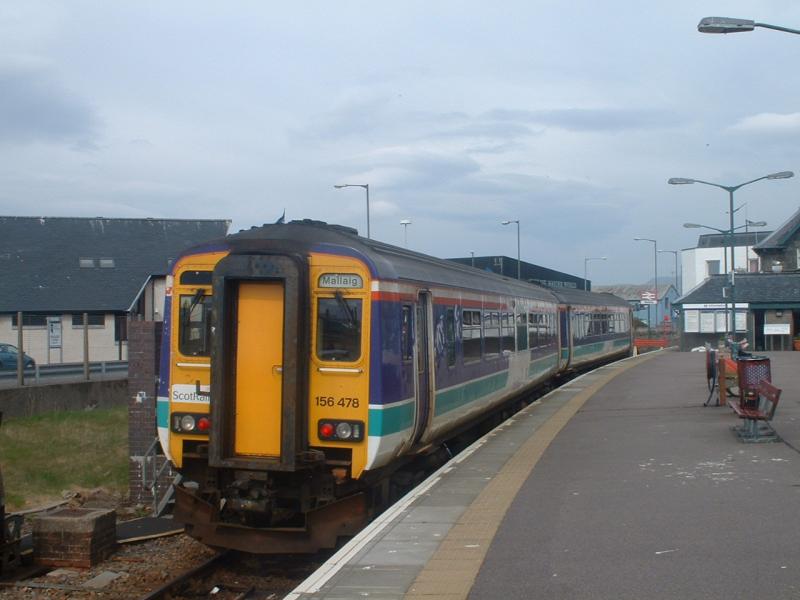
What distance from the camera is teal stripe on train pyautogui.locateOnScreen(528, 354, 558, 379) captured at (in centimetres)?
1891

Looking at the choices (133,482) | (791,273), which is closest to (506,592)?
(133,482)

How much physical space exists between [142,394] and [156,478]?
48.5 inches

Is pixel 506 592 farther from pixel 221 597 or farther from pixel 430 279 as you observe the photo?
pixel 430 279

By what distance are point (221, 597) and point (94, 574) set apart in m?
2.05

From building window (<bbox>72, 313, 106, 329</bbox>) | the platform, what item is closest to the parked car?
building window (<bbox>72, 313, 106, 329</bbox>)

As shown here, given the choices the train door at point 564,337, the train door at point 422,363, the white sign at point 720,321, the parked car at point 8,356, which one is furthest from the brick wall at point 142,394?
the white sign at point 720,321

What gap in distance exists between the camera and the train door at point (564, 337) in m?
24.8

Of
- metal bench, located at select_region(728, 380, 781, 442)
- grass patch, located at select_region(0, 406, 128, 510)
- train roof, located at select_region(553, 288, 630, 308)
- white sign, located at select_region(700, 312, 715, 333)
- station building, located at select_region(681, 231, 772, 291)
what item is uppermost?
station building, located at select_region(681, 231, 772, 291)

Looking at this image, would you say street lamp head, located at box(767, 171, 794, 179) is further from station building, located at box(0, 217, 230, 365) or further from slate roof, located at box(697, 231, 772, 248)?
slate roof, located at box(697, 231, 772, 248)

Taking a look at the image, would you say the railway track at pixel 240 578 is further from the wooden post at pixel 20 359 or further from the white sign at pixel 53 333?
the white sign at pixel 53 333

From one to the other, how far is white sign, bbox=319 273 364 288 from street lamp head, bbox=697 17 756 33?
7338 mm

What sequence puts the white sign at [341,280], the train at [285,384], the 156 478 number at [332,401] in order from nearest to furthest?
the train at [285,384] < the 156 478 number at [332,401] < the white sign at [341,280]

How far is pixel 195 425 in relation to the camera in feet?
28.8

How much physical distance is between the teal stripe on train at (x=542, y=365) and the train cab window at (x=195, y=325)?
1053 centimetres
